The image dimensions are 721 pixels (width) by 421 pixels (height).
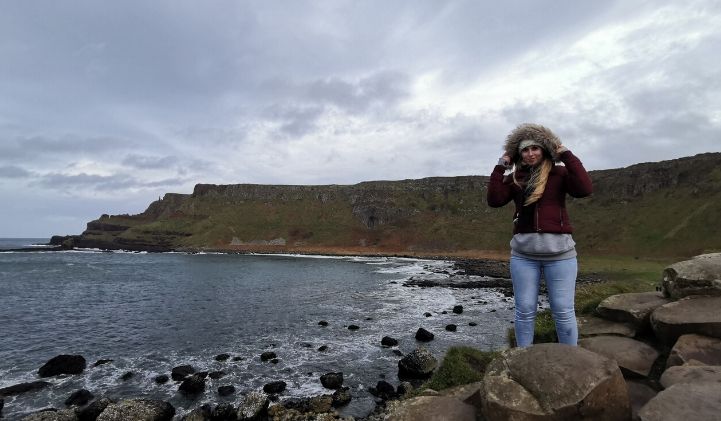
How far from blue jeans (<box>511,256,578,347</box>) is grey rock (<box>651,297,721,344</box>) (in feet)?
8.86

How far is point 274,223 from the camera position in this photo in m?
164

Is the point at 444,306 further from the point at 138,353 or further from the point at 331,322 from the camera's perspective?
the point at 138,353

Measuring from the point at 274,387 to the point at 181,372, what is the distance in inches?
218

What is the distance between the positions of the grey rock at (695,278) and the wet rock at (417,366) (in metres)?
12.9

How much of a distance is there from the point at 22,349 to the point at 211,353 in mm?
12245

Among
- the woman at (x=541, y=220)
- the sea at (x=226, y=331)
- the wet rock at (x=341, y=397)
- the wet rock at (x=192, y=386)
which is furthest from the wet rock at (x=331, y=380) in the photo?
the woman at (x=541, y=220)

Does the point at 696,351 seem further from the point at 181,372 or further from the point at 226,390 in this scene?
the point at 181,372

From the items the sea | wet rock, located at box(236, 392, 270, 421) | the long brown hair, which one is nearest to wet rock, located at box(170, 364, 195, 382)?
the sea

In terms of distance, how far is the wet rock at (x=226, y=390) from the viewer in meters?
18.4

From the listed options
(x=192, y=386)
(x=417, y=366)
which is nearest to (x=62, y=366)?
(x=192, y=386)

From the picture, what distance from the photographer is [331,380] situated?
1912 cm

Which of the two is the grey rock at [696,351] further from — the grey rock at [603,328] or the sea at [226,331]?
the sea at [226,331]

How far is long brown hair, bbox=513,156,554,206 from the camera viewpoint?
6.02 meters

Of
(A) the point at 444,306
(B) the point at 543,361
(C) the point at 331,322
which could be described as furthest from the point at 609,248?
(B) the point at 543,361
